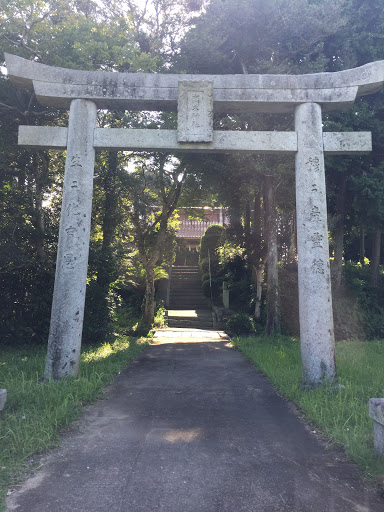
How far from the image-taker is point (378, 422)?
368 centimetres

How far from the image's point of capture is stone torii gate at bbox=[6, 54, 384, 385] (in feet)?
20.5

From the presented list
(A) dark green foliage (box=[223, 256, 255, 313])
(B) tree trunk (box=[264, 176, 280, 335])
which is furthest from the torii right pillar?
(A) dark green foliage (box=[223, 256, 255, 313])

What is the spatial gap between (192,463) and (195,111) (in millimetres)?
4999

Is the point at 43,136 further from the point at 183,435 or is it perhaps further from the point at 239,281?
the point at 239,281

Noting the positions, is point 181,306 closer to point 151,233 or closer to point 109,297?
point 151,233

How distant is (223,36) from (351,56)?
365 cm

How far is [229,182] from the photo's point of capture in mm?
12039

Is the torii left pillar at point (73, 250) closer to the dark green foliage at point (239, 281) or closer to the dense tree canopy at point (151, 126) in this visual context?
the dense tree canopy at point (151, 126)

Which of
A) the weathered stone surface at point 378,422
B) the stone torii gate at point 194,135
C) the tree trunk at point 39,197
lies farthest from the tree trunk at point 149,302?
the weathered stone surface at point 378,422

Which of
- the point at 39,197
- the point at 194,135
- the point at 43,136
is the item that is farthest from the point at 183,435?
the point at 39,197

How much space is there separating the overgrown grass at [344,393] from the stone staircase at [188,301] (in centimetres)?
664

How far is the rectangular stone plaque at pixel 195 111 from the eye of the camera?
6.36 meters

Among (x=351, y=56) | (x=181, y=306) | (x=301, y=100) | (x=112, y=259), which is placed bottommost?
(x=181, y=306)

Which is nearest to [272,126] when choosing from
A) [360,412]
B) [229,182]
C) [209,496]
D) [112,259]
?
[229,182]
